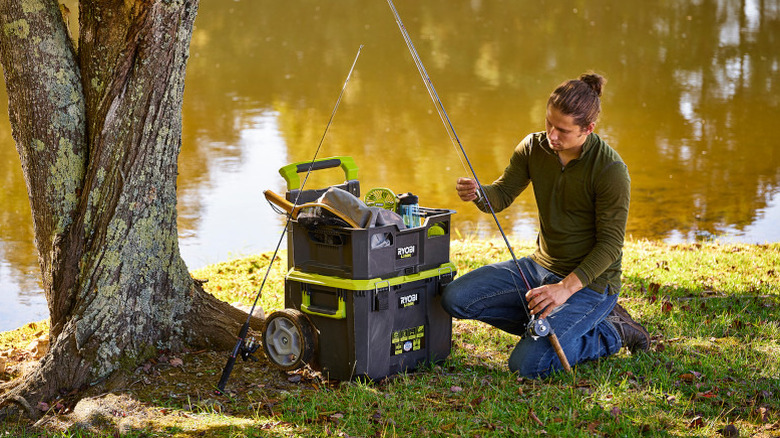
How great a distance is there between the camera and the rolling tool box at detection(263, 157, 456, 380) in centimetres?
398

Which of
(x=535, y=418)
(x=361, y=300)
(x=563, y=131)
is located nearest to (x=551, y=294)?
(x=535, y=418)

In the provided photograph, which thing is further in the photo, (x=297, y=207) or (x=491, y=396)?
(x=297, y=207)

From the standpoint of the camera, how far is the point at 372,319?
159 inches

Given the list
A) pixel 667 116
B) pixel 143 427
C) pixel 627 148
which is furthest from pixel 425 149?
pixel 143 427

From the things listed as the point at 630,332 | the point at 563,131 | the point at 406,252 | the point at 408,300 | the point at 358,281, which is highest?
the point at 563,131

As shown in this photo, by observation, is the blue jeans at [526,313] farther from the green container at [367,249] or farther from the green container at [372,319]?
the green container at [367,249]

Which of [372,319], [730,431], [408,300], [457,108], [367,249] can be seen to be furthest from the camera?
[457,108]

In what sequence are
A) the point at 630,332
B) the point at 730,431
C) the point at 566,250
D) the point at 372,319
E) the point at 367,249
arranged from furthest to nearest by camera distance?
the point at 630,332 < the point at 566,250 < the point at 372,319 < the point at 367,249 < the point at 730,431

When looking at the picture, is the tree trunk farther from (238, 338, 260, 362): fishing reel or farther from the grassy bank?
(238, 338, 260, 362): fishing reel

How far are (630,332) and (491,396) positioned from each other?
3.03 ft

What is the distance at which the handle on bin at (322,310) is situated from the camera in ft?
13.2

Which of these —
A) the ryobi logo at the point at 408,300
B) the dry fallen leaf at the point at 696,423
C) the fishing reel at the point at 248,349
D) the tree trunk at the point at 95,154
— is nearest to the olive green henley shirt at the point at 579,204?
the ryobi logo at the point at 408,300

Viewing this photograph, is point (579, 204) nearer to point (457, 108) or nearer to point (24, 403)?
point (24, 403)

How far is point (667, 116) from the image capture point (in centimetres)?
1458
